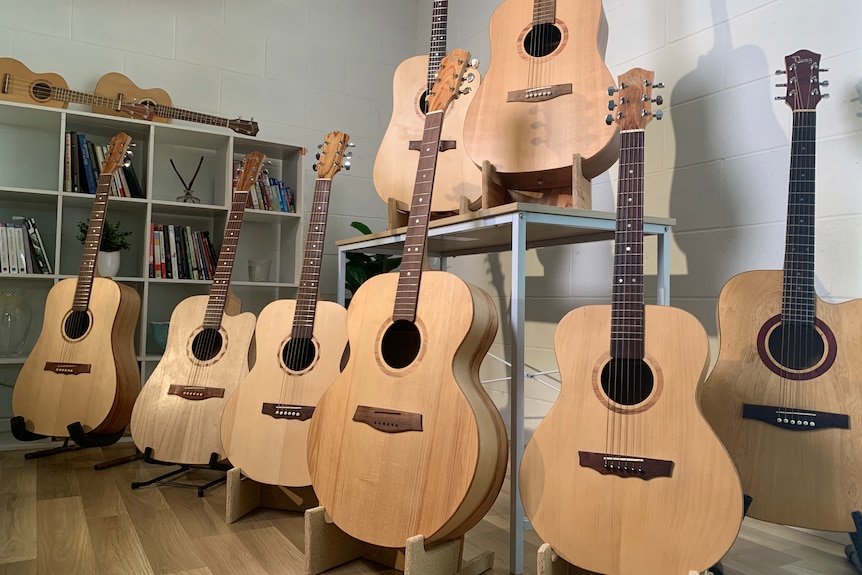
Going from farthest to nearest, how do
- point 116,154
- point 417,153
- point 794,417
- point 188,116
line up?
point 188,116
point 116,154
point 417,153
point 794,417

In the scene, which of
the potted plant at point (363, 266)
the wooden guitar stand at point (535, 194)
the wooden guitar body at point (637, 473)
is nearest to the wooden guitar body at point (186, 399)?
A: the wooden guitar stand at point (535, 194)

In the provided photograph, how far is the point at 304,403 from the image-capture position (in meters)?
1.74

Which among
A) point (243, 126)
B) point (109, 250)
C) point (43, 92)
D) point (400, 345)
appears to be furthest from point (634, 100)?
point (43, 92)

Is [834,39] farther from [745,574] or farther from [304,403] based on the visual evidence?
[304,403]

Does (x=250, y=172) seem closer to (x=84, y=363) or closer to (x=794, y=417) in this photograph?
(x=84, y=363)

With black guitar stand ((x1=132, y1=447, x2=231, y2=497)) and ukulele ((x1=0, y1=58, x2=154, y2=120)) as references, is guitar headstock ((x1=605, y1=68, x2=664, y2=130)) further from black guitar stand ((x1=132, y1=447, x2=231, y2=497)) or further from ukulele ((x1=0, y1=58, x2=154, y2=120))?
ukulele ((x1=0, y1=58, x2=154, y2=120))

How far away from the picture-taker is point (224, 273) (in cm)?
221

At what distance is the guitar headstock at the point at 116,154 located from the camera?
254 cm

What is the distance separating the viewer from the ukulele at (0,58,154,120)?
8.66 feet

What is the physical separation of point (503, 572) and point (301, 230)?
2137mm

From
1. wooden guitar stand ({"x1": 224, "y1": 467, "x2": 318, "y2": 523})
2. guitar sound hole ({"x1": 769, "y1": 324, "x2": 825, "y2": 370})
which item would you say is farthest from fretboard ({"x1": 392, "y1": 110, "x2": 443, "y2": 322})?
guitar sound hole ({"x1": 769, "y1": 324, "x2": 825, "y2": 370})

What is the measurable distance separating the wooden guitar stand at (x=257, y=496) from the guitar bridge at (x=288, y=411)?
18 centimetres

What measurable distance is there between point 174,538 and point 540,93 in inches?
61.6

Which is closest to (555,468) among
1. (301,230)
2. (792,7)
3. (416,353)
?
(416,353)
